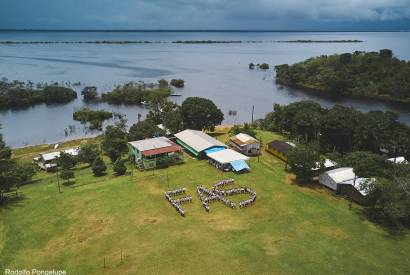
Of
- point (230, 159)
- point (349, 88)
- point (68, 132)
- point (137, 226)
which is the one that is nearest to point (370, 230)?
point (230, 159)

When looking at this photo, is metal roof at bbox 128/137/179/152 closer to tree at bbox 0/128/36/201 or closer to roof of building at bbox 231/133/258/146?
roof of building at bbox 231/133/258/146

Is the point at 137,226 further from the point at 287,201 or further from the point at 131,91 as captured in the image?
the point at 131,91

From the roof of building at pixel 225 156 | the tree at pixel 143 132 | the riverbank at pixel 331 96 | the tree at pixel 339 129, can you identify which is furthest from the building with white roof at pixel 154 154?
the riverbank at pixel 331 96

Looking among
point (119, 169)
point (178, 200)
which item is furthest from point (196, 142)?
point (178, 200)

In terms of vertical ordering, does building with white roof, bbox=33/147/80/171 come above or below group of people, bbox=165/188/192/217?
below

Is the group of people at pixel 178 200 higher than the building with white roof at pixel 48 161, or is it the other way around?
the group of people at pixel 178 200

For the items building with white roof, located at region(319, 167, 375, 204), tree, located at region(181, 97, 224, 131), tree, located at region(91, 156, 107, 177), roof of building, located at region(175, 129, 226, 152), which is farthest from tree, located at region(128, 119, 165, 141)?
building with white roof, located at region(319, 167, 375, 204)

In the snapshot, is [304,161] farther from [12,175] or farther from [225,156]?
[12,175]

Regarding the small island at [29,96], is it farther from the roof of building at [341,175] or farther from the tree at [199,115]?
the roof of building at [341,175]
